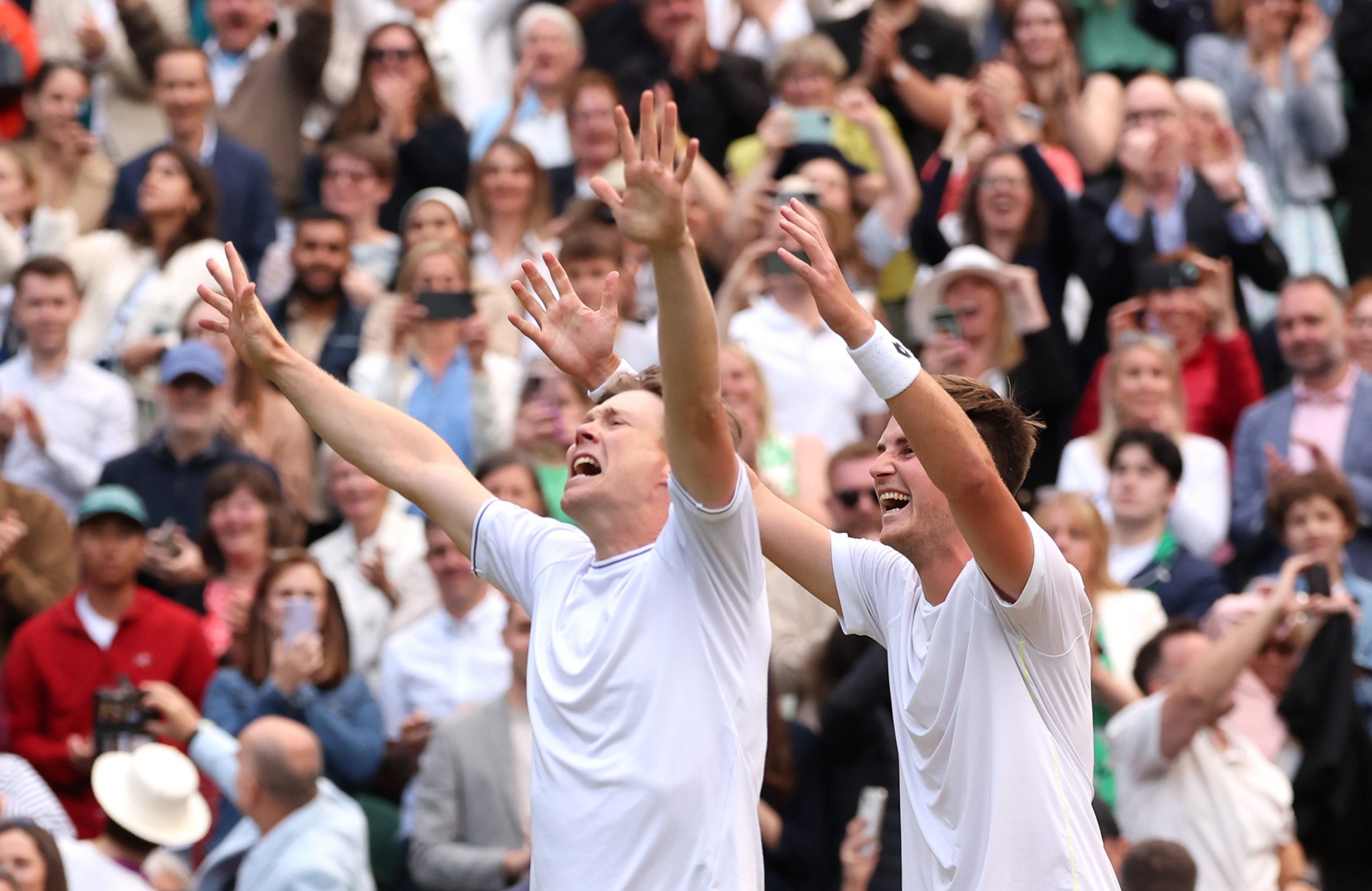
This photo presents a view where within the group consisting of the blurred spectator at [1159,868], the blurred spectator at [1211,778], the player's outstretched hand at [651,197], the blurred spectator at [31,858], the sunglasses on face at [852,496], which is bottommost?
the blurred spectator at [31,858]

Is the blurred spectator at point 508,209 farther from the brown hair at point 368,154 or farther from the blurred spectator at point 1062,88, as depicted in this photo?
the blurred spectator at point 1062,88

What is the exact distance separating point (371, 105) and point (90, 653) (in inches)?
169

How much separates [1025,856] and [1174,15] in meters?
9.40

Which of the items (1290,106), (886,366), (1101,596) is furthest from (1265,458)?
(886,366)

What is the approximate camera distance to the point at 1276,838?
698 centimetres

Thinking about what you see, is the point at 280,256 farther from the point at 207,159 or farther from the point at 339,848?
the point at 339,848

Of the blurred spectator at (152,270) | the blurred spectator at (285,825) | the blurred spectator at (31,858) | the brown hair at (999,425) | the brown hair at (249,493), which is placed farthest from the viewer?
the blurred spectator at (152,270)

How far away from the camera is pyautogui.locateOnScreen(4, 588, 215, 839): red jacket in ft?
26.1

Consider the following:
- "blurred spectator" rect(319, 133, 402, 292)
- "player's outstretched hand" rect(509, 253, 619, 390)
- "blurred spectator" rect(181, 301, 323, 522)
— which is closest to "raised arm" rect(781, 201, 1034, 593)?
"player's outstretched hand" rect(509, 253, 619, 390)

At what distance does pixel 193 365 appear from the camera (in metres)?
8.98

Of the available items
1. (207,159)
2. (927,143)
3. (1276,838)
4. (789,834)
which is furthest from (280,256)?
(1276,838)

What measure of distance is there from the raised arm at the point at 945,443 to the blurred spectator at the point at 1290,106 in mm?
7775

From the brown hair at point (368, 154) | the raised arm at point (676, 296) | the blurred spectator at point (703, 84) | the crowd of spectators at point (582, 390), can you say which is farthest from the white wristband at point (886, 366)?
the blurred spectator at point (703, 84)

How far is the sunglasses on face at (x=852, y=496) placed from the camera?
8.00 m
